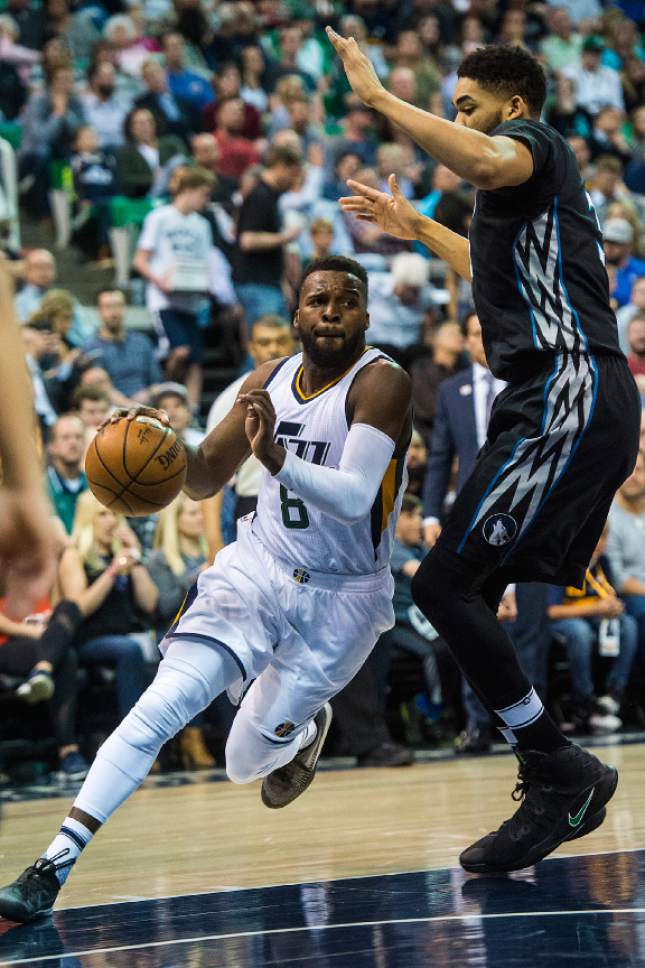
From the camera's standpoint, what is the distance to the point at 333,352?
516 centimetres

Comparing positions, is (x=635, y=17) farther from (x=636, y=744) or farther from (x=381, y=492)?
(x=381, y=492)

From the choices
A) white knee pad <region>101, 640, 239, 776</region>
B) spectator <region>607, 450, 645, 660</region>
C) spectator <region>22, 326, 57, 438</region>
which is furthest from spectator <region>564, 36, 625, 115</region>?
white knee pad <region>101, 640, 239, 776</region>

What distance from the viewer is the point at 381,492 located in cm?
514

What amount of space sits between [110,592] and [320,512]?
13.5 feet

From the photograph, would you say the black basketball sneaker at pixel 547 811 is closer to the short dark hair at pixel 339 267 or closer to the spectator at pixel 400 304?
the short dark hair at pixel 339 267

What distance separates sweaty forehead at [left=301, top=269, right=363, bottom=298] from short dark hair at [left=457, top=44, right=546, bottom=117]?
0.73 m

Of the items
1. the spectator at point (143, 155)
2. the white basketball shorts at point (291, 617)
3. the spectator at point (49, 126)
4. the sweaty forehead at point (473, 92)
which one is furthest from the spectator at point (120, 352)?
the sweaty forehead at point (473, 92)

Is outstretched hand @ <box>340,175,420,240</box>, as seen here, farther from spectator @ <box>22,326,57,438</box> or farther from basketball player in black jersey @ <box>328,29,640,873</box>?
spectator @ <box>22,326,57,438</box>

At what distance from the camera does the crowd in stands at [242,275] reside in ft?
28.8

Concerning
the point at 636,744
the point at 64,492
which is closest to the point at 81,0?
the point at 64,492

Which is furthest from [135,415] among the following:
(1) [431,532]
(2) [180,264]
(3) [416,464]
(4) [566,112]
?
(4) [566,112]

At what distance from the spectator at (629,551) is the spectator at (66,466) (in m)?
3.32

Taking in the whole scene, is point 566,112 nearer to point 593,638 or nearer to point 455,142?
point 593,638

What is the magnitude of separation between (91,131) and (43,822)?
291 inches
